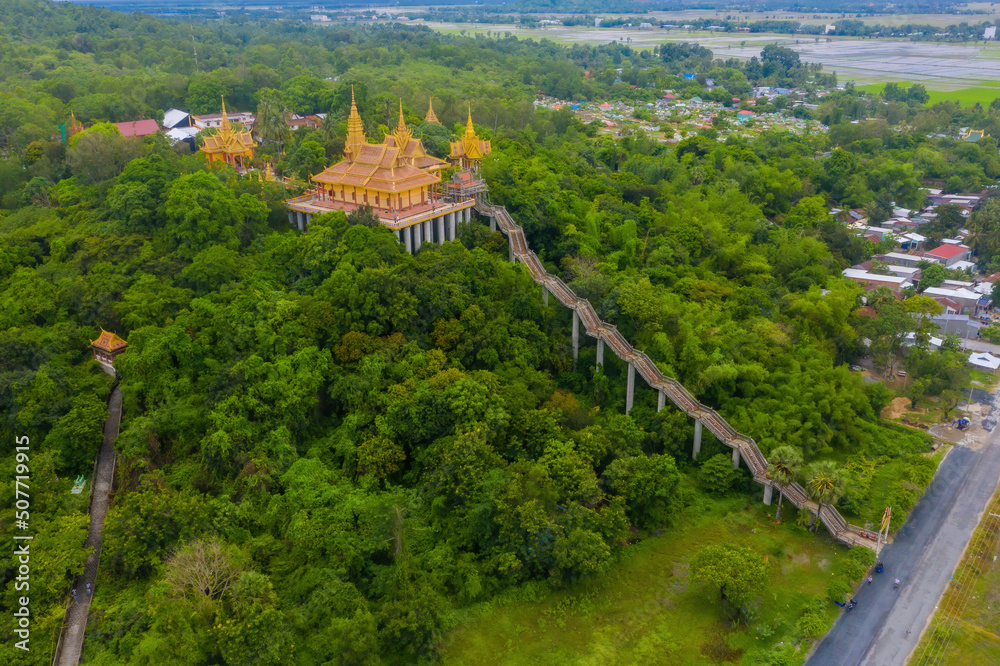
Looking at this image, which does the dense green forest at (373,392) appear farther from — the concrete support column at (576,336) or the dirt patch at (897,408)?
the dirt patch at (897,408)

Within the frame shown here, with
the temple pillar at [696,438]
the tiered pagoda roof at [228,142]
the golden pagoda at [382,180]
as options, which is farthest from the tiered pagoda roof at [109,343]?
the temple pillar at [696,438]

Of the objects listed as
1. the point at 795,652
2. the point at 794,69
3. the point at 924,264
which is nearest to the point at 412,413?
the point at 795,652

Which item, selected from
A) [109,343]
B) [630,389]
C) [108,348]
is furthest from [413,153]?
[108,348]

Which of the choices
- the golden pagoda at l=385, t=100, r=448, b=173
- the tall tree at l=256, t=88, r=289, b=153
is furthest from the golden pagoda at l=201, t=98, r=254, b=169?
the golden pagoda at l=385, t=100, r=448, b=173

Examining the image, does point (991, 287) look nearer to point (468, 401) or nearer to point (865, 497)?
point (865, 497)

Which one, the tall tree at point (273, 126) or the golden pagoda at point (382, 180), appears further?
the tall tree at point (273, 126)

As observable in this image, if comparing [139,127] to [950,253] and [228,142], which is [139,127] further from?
[950,253]
